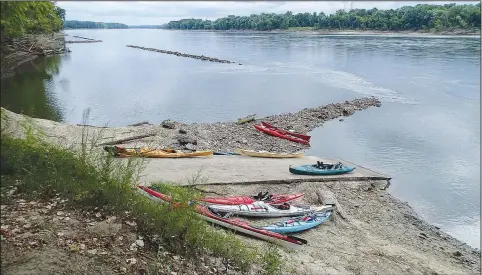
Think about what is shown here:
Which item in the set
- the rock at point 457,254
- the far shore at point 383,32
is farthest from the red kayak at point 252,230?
the far shore at point 383,32

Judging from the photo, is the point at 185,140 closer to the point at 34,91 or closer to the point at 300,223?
the point at 300,223

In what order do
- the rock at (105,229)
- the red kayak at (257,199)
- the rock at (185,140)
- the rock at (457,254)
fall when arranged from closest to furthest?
1. the rock at (105,229)
2. the red kayak at (257,199)
3. the rock at (457,254)
4. the rock at (185,140)

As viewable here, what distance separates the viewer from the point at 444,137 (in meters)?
24.9

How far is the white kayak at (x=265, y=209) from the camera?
1112 cm

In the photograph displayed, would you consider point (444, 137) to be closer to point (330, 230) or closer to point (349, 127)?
point (349, 127)

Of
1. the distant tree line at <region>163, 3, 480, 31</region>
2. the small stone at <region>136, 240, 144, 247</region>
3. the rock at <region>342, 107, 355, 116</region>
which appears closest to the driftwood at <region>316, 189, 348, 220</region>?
the small stone at <region>136, 240, 144, 247</region>

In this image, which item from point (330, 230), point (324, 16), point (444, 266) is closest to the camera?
point (444, 266)

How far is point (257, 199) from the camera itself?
12352 millimetres

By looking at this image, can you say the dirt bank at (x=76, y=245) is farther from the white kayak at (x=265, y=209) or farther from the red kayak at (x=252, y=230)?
the white kayak at (x=265, y=209)

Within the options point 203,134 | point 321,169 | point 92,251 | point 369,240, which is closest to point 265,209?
point 369,240

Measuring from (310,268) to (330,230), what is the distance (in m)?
3.16

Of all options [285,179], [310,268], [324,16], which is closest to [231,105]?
[285,179]

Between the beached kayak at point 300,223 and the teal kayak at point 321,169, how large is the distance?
315 centimetres

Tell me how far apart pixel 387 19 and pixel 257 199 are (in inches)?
4014
